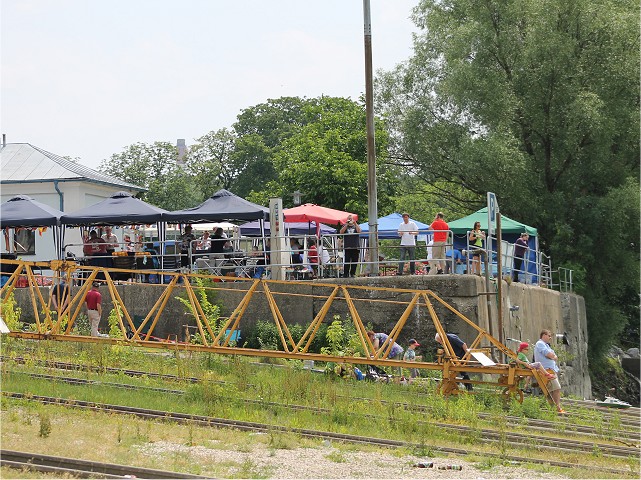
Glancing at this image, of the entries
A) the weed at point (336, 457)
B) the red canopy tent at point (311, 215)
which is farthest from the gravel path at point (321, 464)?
the red canopy tent at point (311, 215)

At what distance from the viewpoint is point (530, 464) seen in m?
13.7

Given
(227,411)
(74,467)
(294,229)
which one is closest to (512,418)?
(227,411)

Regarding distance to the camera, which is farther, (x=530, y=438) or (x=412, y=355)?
(x=412, y=355)

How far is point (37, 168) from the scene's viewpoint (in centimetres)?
4822

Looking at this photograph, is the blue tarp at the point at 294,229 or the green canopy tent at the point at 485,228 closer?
the green canopy tent at the point at 485,228

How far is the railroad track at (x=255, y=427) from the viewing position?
1402cm

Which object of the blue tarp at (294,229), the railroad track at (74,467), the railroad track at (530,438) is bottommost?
the railroad track at (530,438)

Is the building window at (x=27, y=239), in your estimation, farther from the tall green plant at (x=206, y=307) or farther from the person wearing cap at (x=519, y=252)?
the person wearing cap at (x=519, y=252)

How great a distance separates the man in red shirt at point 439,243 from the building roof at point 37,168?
25.0 metres

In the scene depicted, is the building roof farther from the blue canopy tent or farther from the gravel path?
the gravel path

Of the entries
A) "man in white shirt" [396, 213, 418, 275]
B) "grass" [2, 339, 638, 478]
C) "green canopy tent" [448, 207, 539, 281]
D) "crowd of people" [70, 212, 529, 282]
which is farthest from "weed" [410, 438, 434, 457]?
"green canopy tent" [448, 207, 539, 281]

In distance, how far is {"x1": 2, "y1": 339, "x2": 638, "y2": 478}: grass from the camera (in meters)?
13.4

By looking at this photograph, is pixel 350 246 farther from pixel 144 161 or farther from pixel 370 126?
pixel 144 161

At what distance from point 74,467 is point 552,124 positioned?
2727 cm
